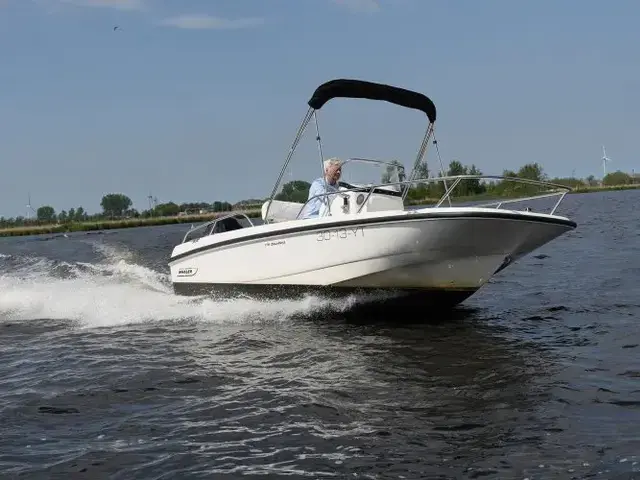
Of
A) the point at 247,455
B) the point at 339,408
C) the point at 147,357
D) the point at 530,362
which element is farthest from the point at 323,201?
the point at 247,455

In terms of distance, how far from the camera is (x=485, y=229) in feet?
31.2

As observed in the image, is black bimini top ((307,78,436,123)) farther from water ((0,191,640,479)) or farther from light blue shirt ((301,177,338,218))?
water ((0,191,640,479))

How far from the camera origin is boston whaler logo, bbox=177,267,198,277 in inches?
486

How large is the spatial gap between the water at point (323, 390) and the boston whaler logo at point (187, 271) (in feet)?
1.44

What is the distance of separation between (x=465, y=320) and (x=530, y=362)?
9.85 feet

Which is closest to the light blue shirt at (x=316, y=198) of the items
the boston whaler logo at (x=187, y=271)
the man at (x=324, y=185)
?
the man at (x=324, y=185)

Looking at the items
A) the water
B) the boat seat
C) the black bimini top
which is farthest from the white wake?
the black bimini top

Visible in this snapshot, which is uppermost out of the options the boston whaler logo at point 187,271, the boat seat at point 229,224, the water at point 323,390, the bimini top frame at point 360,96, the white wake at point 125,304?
the bimini top frame at point 360,96

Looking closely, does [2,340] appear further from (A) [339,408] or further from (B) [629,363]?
(B) [629,363]

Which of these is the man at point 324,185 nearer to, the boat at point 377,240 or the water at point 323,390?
the boat at point 377,240

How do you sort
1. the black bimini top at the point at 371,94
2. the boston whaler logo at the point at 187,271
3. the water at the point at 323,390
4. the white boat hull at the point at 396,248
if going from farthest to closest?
the boston whaler logo at the point at 187,271 < the black bimini top at the point at 371,94 < the white boat hull at the point at 396,248 < the water at the point at 323,390

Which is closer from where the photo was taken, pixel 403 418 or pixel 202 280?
pixel 403 418

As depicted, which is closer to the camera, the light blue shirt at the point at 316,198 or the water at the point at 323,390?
the water at the point at 323,390

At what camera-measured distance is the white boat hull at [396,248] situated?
9.48m
